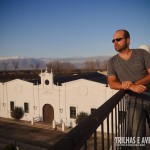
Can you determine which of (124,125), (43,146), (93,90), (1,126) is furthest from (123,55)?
(1,126)

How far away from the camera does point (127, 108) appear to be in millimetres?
3520

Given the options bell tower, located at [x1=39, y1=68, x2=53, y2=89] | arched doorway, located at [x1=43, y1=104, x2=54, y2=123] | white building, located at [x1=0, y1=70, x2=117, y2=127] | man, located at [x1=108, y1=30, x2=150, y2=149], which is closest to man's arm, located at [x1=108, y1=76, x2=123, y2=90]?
man, located at [x1=108, y1=30, x2=150, y2=149]

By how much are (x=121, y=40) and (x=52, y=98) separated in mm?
25071

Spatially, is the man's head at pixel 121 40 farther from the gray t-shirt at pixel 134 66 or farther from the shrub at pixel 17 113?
the shrub at pixel 17 113

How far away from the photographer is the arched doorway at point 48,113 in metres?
28.7

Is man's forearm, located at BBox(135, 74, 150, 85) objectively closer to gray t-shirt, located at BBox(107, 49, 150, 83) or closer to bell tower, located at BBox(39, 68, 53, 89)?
gray t-shirt, located at BBox(107, 49, 150, 83)

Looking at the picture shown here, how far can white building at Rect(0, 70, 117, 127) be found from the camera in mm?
25281

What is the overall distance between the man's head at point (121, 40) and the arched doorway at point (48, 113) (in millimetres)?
25526

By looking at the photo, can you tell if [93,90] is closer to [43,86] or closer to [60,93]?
[60,93]

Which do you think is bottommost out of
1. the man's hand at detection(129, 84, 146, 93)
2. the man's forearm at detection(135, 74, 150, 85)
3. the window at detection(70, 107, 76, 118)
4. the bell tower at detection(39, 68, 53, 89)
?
the window at detection(70, 107, 76, 118)

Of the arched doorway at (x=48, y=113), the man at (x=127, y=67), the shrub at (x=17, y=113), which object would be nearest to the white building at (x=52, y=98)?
the arched doorway at (x=48, y=113)

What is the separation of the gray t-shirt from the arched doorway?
25.5 metres

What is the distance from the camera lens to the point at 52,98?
28297 mm

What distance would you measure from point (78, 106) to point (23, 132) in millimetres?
7216
